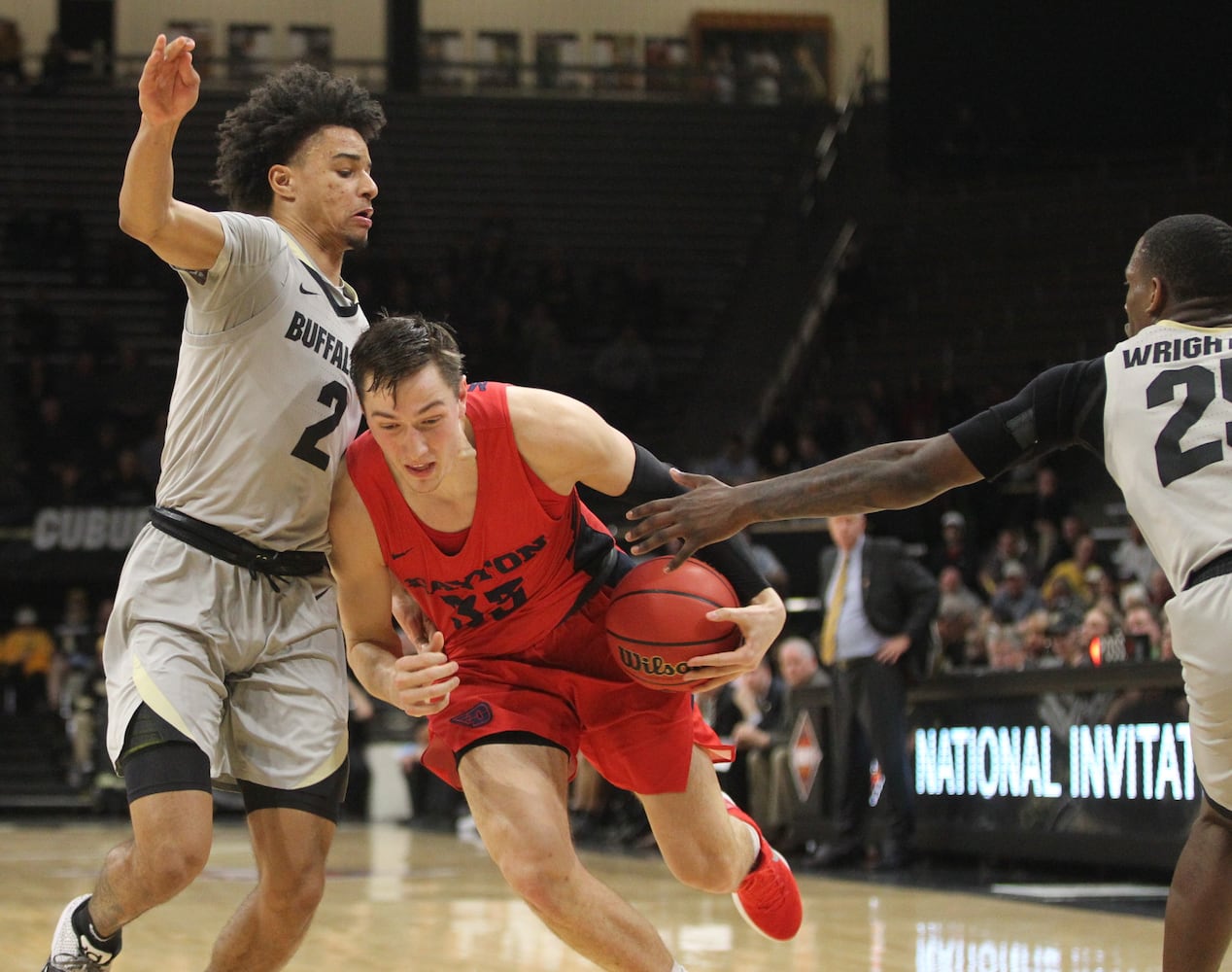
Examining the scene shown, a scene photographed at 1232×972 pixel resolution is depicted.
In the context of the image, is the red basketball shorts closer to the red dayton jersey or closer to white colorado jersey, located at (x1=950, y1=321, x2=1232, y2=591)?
the red dayton jersey

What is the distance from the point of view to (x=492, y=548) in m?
3.87

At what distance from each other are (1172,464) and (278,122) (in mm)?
2268

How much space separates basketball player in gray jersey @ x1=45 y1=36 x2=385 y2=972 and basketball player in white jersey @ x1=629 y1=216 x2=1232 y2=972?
0.98m

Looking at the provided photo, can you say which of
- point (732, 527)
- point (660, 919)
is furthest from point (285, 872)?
point (660, 919)

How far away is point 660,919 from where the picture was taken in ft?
21.4

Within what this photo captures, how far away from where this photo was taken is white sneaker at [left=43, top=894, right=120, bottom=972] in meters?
3.64

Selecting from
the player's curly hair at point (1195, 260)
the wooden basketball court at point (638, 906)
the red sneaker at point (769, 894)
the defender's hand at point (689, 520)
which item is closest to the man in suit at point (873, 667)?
the wooden basketball court at point (638, 906)

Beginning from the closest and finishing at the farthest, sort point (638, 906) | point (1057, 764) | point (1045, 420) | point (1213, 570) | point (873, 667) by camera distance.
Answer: point (1213, 570) → point (1045, 420) → point (638, 906) → point (1057, 764) → point (873, 667)

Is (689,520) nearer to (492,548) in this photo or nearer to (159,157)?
(492,548)

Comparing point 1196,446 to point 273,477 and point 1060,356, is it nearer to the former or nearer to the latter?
point 273,477

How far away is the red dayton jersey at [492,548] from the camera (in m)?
3.85

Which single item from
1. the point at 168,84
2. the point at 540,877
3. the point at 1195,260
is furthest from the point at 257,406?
the point at 1195,260

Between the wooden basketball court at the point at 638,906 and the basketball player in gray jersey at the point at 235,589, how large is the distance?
1.71 metres

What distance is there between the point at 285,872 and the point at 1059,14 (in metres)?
18.7
